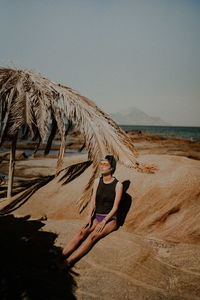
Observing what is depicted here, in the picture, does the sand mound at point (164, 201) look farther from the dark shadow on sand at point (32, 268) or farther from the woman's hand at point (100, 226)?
the dark shadow on sand at point (32, 268)

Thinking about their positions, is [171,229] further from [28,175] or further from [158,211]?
[28,175]

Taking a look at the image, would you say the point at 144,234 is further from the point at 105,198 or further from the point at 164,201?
the point at 105,198

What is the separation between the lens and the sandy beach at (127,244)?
2.49m

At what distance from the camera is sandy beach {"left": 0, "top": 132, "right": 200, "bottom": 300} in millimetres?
2492

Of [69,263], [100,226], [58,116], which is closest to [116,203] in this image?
[100,226]

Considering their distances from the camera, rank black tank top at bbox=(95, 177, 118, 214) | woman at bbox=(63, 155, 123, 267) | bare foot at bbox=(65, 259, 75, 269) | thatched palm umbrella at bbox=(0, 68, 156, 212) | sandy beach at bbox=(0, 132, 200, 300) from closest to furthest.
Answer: sandy beach at bbox=(0, 132, 200, 300)
bare foot at bbox=(65, 259, 75, 269)
woman at bbox=(63, 155, 123, 267)
black tank top at bbox=(95, 177, 118, 214)
thatched palm umbrella at bbox=(0, 68, 156, 212)

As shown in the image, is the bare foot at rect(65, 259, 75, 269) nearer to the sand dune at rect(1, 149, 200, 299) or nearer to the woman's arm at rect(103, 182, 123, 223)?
the sand dune at rect(1, 149, 200, 299)

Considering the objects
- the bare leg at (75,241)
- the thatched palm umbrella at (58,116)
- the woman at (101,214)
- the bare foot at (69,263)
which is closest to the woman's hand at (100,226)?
the woman at (101,214)

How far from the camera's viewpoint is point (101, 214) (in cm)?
344

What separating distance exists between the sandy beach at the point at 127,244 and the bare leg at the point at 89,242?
9 centimetres

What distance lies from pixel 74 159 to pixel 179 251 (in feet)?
41.6

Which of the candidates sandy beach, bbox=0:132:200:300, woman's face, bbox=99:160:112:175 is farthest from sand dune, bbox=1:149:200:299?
woman's face, bbox=99:160:112:175

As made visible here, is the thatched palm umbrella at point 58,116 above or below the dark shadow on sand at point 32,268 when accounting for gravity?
above

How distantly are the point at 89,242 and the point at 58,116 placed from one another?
280 cm
